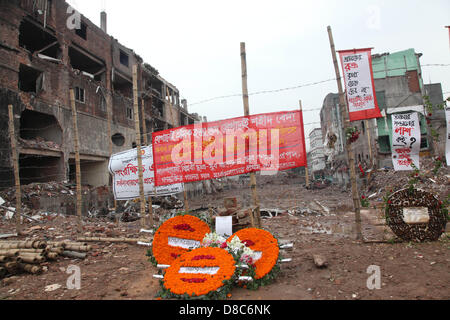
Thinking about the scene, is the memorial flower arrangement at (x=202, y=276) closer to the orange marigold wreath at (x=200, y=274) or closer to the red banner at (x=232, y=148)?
the orange marigold wreath at (x=200, y=274)

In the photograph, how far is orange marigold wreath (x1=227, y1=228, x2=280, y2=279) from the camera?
4.07 m

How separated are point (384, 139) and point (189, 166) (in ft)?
82.1

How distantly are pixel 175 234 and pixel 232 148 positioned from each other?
87.3 inches

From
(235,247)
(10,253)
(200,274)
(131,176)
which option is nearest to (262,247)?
(235,247)

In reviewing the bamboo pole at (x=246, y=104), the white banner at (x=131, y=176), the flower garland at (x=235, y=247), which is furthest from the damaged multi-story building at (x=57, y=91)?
the flower garland at (x=235, y=247)

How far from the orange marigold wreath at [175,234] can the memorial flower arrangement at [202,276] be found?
0.62 metres

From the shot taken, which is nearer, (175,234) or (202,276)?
(202,276)

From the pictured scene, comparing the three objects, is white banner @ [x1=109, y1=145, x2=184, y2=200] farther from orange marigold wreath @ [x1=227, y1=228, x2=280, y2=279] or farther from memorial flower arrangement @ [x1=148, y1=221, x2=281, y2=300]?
orange marigold wreath @ [x1=227, y1=228, x2=280, y2=279]

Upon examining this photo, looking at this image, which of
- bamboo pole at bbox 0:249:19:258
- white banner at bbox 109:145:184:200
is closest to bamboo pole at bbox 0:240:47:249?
bamboo pole at bbox 0:249:19:258

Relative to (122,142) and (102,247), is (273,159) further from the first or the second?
(122,142)

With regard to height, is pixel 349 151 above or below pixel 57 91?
below

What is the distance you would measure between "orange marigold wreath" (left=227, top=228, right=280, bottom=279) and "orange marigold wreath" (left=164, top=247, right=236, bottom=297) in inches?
19.3

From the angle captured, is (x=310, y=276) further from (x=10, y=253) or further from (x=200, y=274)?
(x=10, y=253)

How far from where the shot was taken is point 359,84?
580 cm
